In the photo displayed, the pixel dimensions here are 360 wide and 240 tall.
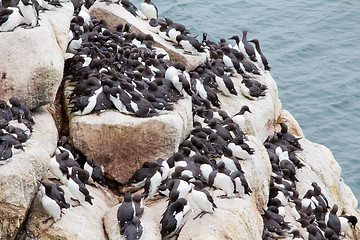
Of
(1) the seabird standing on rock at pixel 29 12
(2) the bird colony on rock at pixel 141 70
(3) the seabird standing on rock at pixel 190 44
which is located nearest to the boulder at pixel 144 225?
(2) the bird colony on rock at pixel 141 70

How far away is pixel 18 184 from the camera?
8.20m

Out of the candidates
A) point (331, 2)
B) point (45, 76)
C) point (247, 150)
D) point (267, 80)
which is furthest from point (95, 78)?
point (331, 2)

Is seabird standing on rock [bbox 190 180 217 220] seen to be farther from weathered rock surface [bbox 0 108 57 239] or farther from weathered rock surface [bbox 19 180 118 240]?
weathered rock surface [bbox 0 108 57 239]

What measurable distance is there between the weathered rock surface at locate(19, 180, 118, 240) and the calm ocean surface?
11186mm

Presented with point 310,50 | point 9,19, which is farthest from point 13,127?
point 310,50

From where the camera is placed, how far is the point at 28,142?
927 centimetres

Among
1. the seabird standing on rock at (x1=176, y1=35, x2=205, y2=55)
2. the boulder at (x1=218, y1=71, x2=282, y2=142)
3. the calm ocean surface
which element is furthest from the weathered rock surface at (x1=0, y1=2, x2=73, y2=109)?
the calm ocean surface

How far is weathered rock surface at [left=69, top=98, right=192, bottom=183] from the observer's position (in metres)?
10.5

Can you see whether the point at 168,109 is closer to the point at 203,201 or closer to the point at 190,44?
the point at 203,201

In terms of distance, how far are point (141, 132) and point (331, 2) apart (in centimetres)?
2259

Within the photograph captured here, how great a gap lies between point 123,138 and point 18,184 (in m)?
2.65

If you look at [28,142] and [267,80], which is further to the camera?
[267,80]

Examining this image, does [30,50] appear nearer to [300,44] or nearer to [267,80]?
[267,80]

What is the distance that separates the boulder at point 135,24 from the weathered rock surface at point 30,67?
4.56 metres
